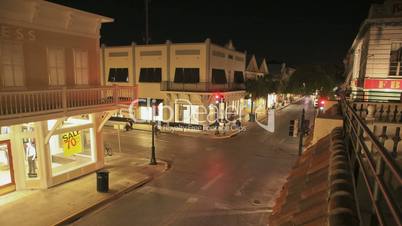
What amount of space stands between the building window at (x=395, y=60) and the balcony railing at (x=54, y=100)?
1627cm

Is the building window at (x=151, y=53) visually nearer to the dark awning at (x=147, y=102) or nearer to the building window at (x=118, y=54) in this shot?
the building window at (x=118, y=54)

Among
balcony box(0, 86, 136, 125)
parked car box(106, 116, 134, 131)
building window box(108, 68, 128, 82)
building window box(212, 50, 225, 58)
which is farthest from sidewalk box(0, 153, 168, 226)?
building window box(108, 68, 128, 82)

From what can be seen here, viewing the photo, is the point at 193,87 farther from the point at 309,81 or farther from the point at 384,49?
the point at 309,81

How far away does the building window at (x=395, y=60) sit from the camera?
17.4 metres

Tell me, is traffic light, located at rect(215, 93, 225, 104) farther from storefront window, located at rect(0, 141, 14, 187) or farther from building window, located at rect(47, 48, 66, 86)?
storefront window, located at rect(0, 141, 14, 187)

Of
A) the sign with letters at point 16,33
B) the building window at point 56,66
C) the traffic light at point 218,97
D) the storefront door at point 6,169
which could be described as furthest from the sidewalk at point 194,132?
the sign with letters at point 16,33

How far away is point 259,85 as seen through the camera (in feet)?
121

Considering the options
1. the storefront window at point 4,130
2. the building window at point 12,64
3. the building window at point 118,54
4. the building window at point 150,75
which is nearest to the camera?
the building window at point 12,64

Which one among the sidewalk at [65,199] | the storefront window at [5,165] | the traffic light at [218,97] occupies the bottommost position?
the sidewalk at [65,199]

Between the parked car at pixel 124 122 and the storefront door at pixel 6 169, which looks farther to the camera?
the parked car at pixel 124 122

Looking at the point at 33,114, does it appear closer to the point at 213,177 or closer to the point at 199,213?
the point at 199,213

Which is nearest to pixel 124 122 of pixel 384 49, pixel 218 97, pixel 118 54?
pixel 118 54

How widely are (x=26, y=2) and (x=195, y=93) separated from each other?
704 inches

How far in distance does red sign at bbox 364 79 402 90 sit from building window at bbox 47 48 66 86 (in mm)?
17997
